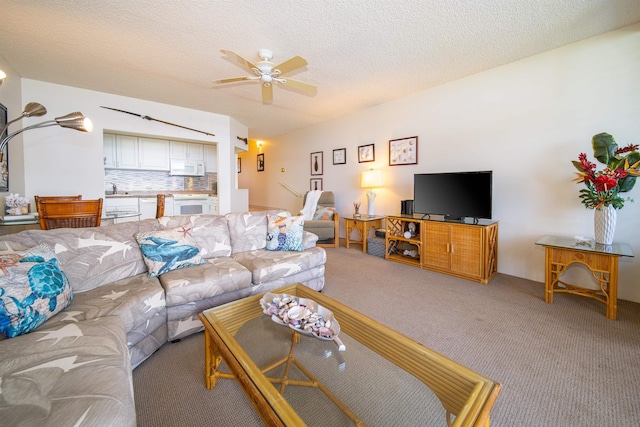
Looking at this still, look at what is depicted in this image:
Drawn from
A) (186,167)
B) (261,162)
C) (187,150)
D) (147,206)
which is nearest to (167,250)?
(147,206)

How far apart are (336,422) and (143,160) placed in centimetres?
564

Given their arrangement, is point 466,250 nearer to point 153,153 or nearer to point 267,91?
point 267,91

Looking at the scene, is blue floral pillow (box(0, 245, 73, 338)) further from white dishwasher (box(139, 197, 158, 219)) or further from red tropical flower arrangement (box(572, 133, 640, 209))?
red tropical flower arrangement (box(572, 133, 640, 209))

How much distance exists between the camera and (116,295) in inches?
61.3

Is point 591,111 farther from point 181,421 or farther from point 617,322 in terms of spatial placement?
point 181,421

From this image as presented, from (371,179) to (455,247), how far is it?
5.81 ft

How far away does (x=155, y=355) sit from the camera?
165cm

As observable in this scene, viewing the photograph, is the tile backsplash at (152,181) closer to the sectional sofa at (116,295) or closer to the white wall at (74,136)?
the white wall at (74,136)

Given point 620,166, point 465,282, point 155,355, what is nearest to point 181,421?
point 155,355

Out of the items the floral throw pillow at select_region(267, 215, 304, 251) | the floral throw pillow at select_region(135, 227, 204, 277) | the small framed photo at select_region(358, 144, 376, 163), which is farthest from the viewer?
the small framed photo at select_region(358, 144, 376, 163)

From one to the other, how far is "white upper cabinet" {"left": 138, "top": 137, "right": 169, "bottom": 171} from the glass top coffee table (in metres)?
4.86

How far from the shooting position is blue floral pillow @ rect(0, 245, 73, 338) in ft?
3.64

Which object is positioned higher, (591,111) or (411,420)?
(591,111)

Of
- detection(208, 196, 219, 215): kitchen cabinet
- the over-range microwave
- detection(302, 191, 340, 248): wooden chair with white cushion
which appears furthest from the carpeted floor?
the over-range microwave
